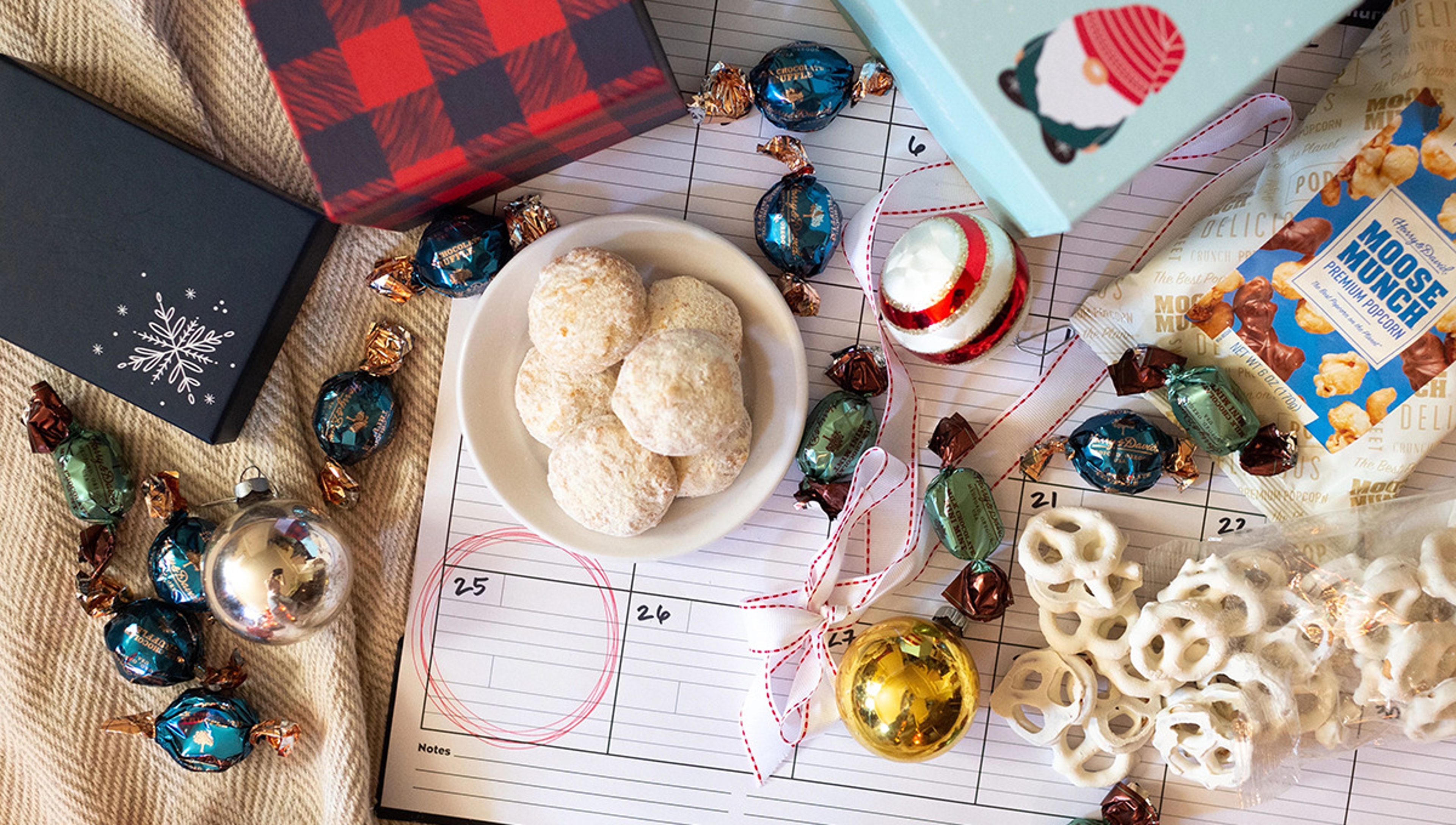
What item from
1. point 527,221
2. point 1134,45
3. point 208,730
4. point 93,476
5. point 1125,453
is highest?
point 1134,45

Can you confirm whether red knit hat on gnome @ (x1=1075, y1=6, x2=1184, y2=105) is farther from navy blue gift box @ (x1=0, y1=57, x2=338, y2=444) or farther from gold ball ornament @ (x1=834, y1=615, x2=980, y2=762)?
navy blue gift box @ (x1=0, y1=57, x2=338, y2=444)

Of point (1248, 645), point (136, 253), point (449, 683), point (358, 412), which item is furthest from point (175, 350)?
point (1248, 645)

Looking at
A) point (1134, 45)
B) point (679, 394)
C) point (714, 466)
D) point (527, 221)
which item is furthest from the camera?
point (527, 221)

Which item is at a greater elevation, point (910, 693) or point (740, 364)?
point (740, 364)

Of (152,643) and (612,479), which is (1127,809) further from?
(152,643)

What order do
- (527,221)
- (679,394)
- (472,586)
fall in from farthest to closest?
(472,586) → (527,221) → (679,394)

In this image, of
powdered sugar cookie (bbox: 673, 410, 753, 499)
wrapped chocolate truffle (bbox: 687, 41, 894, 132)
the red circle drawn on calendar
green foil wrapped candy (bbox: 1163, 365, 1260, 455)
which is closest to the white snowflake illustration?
the red circle drawn on calendar

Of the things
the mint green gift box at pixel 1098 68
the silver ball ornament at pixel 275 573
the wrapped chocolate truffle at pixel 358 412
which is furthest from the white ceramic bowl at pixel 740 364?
the mint green gift box at pixel 1098 68
